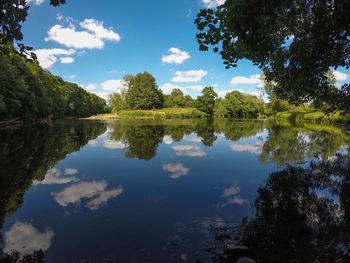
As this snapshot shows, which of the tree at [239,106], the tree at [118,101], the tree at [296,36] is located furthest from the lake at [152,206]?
the tree at [118,101]

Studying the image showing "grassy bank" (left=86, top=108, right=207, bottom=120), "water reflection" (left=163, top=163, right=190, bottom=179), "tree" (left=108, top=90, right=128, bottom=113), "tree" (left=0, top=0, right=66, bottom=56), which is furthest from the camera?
"tree" (left=108, top=90, right=128, bottom=113)

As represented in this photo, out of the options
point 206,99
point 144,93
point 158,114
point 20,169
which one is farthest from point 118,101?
point 20,169

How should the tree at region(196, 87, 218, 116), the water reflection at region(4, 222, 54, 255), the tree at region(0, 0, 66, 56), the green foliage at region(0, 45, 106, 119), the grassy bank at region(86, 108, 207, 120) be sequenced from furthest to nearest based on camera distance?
the tree at region(196, 87, 218, 116)
the grassy bank at region(86, 108, 207, 120)
the green foliage at region(0, 45, 106, 119)
the water reflection at region(4, 222, 54, 255)
the tree at region(0, 0, 66, 56)

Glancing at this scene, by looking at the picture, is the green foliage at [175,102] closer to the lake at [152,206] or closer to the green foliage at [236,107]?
the green foliage at [236,107]

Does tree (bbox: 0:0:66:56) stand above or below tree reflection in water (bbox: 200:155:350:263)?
above

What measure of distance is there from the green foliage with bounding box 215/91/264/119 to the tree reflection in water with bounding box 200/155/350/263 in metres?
107

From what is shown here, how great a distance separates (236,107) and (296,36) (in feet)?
370

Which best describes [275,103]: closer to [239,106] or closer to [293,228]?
[239,106]

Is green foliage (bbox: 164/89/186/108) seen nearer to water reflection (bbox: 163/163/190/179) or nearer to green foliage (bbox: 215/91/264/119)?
Answer: green foliage (bbox: 215/91/264/119)

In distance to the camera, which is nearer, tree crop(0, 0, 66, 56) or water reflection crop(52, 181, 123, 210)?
tree crop(0, 0, 66, 56)

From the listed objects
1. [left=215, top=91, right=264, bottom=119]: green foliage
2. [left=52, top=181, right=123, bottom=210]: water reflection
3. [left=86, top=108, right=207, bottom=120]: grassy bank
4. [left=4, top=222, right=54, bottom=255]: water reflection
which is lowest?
[left=4, top=222, right=54, bottom=255]: water reflection

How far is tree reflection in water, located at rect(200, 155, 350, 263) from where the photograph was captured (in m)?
6.64

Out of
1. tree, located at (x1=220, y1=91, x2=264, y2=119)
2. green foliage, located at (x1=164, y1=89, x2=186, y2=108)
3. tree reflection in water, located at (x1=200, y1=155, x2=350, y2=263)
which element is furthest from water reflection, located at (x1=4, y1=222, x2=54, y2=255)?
green foliage, located at (x1=164, y1=89, x2=186, y2=108)

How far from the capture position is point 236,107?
12019 centimetres
